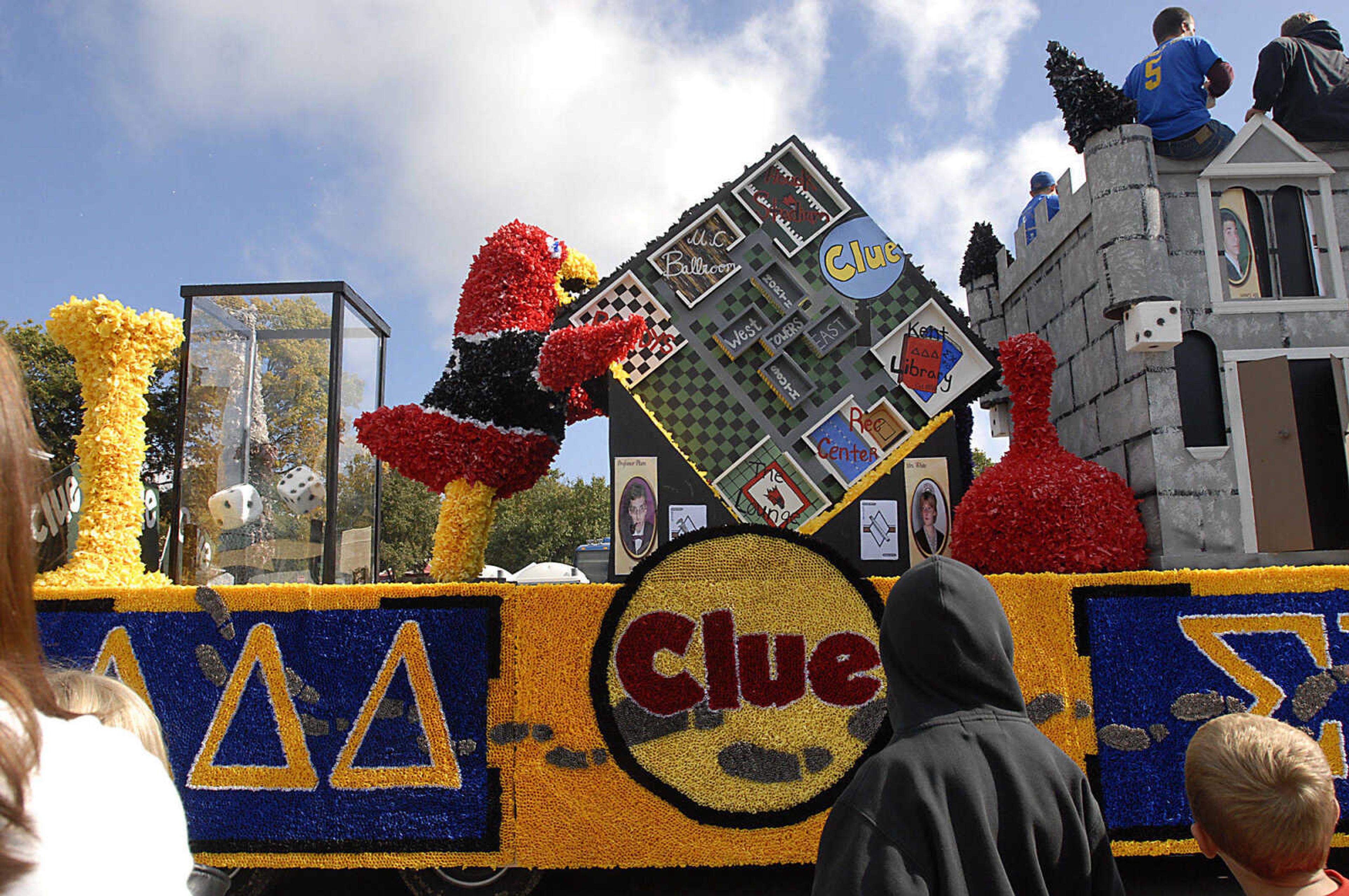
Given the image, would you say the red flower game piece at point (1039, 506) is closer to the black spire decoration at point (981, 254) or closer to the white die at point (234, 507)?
the black spire decoration at point (981, 254)

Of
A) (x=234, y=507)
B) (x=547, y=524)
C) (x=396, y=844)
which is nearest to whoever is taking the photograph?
(x=396, y=844)

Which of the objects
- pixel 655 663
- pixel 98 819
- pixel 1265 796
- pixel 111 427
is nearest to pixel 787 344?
pixel 655 663

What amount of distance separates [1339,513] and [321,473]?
6.40 metres

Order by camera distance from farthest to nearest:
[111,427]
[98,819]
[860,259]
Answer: [860,259], [111,427], [98,819]

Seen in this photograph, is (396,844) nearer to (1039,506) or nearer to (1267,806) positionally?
(1267,806)

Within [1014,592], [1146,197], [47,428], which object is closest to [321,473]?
[1014,592]

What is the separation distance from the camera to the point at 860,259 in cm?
582

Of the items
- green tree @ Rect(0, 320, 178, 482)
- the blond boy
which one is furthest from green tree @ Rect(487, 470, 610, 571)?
the blond boy

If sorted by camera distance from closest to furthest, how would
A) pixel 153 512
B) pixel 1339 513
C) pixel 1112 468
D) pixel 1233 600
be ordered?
pixel 1233 600
pixel 1339 513
pixel 1112 468
pixel 153 512

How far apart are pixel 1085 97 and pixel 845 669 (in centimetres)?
392

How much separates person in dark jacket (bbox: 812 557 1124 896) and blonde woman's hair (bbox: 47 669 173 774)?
1.14 m

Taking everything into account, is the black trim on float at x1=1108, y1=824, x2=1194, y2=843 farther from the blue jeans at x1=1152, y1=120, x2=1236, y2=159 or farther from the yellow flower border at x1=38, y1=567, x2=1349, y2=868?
the blue jeans at x1=1152, y1=120, x2=1236, y2=159

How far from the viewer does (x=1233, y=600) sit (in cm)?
393

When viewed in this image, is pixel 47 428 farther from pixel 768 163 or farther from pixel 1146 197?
pixel 1146 197
